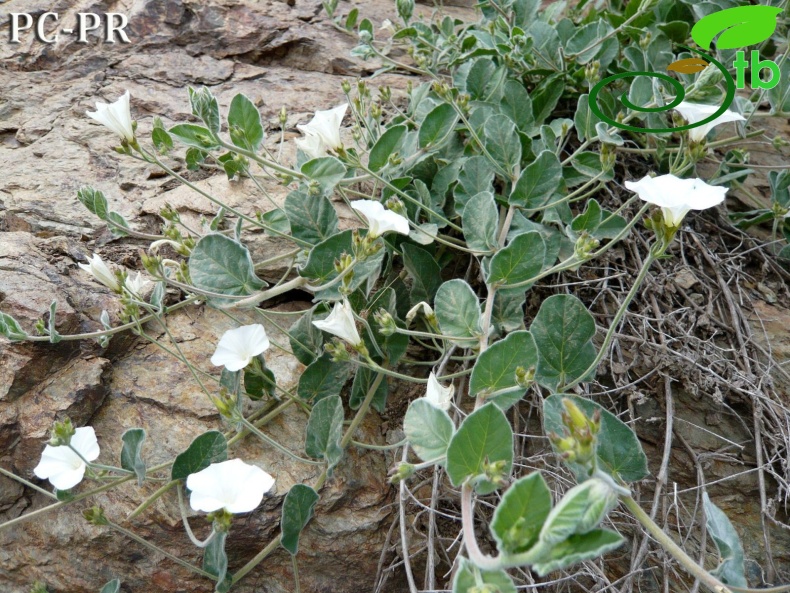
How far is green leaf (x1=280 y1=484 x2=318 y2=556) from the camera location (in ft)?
3.63

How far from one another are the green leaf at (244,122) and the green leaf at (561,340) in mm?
691

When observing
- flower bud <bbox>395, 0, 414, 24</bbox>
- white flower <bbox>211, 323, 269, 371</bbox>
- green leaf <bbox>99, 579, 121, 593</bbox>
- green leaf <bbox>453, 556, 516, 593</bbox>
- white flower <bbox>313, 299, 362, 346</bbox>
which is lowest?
green leaf <bbox>99, 579, 121, 593</bbox>

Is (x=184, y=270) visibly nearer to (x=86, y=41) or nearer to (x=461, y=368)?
(x=461, y=368)

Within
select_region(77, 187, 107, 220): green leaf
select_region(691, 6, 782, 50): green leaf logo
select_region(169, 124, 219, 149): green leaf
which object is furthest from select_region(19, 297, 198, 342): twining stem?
select_region(691, 6, 782, 50): green leaf logo

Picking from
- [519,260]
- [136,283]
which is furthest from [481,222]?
[136,283]

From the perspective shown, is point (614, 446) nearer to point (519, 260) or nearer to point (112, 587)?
point (519, 260)

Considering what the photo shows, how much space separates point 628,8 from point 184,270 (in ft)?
4.74

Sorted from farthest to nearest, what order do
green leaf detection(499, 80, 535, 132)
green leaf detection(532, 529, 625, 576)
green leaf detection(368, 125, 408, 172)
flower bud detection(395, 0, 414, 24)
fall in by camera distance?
1. flower bud detection(395, 0, 414, 24)
2. green leaf detection(499, 80, 535, 132)
3. green leaf detection(368, 125, 408, 172)
4. green leaf detection(532, 529, 625, 576)

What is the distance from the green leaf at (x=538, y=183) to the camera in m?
Answer: 1.41

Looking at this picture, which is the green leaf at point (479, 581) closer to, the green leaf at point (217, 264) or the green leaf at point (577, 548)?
the green leaf at point (577, 548)

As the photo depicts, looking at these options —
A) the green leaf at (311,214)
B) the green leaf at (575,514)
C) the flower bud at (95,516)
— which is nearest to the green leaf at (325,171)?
the green leaf at (311,214)

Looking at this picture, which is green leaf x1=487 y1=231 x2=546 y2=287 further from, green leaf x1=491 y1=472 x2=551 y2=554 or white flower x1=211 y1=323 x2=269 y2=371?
green leaf x1=491 y1=472 x2=551 y2=554

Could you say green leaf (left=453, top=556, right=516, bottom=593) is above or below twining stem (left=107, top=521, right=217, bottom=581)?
above

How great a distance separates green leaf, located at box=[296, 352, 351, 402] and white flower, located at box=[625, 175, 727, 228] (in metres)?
0.64
